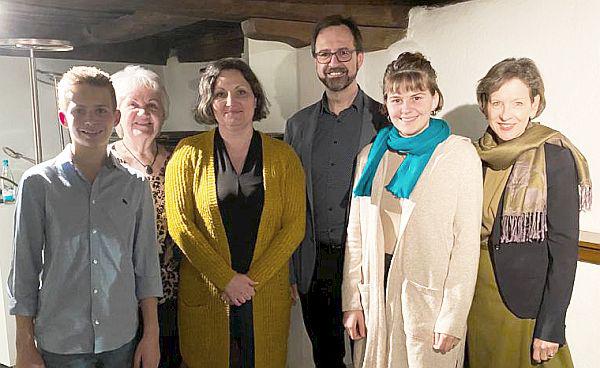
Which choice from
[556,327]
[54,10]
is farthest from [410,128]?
[54,10]

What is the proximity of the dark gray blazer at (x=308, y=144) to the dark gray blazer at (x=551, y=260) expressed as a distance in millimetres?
480

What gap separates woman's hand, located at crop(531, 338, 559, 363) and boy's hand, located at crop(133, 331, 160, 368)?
1.07 m

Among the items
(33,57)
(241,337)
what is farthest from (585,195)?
(33,57)

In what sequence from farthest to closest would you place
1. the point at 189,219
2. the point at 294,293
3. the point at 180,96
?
1. the point at 294,293
2. the point at 180,96
3. the point at 189,219

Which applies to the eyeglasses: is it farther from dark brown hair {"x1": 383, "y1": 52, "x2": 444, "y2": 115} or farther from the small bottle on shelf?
the small bottle on shelf

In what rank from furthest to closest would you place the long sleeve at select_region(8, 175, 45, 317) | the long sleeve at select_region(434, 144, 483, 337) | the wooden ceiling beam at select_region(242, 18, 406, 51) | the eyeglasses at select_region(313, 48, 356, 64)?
the wooden ceiling beam at select_region(242, 18, 406, 51) < the eyeglasses at select_region(313, 48, 356, 64) < the long sleeve at select_region(434, 144, 483, 337) < the long sleeve at select_region(8, 175, 45, 317)

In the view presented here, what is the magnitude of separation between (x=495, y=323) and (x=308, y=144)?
2.60 ft

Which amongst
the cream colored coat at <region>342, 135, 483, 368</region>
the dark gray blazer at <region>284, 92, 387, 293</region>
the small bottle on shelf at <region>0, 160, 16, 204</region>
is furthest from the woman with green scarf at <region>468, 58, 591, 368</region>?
the small bottle on shelf at <region>0, 160, 16, 204</region>

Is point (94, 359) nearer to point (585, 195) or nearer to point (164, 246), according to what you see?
point (164, 246)

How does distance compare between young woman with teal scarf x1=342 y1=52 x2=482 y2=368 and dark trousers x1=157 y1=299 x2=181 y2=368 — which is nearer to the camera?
young woman with teal scarf x1=342 y1=52 x2=482 y2=368

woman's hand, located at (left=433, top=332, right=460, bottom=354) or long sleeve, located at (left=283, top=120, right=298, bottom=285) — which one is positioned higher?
long sleeve, located at (left=283, top=120, right=298, bottom=285)

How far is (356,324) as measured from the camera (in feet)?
5.81

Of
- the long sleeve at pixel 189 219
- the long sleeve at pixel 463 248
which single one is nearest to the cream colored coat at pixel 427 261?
the long sleeve at pixel 463 248

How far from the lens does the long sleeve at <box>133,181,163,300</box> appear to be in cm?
158
